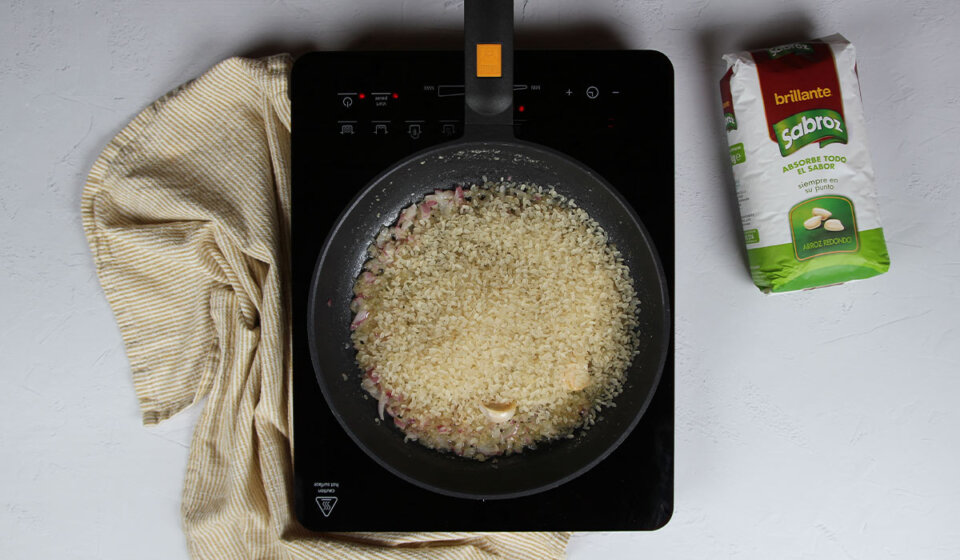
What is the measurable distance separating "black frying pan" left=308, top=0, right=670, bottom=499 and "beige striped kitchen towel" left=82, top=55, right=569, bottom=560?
98 millimetres

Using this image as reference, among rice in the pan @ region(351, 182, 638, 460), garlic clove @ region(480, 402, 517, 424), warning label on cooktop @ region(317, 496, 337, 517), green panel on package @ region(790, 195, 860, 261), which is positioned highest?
green panel on package @ region(790, 195, 860, 261)

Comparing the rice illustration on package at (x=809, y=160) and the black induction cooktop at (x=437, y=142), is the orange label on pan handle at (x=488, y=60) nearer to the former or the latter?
the black induction cooktop at (x=437, y=142)

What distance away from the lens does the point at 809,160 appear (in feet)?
2.51

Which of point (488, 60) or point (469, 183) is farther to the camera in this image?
point (469, 183)

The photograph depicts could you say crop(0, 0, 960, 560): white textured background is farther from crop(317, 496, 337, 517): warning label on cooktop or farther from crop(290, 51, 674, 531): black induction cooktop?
crop(317, 496, 337, 517): warning label on cooktop

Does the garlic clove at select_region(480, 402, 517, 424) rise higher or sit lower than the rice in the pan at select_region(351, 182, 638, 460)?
lower

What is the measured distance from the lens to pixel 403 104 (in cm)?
78

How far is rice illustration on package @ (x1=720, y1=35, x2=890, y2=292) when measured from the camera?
77 centimetres

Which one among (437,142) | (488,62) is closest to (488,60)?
(488,62)

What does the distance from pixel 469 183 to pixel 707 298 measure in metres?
0.34

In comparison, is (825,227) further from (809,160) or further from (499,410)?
Result: (499,410)

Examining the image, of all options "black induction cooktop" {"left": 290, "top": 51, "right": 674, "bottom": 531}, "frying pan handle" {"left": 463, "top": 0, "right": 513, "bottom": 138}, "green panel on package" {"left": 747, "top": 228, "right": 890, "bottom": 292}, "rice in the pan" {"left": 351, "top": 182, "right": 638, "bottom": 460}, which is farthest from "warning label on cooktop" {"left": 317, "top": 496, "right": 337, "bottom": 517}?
"green panel on package" {"left": 747, "top": 228, "right": 890, "bottom": 292}

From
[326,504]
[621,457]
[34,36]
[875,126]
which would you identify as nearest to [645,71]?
[875,126]

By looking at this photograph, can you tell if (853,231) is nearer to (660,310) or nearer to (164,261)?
(660,310)
